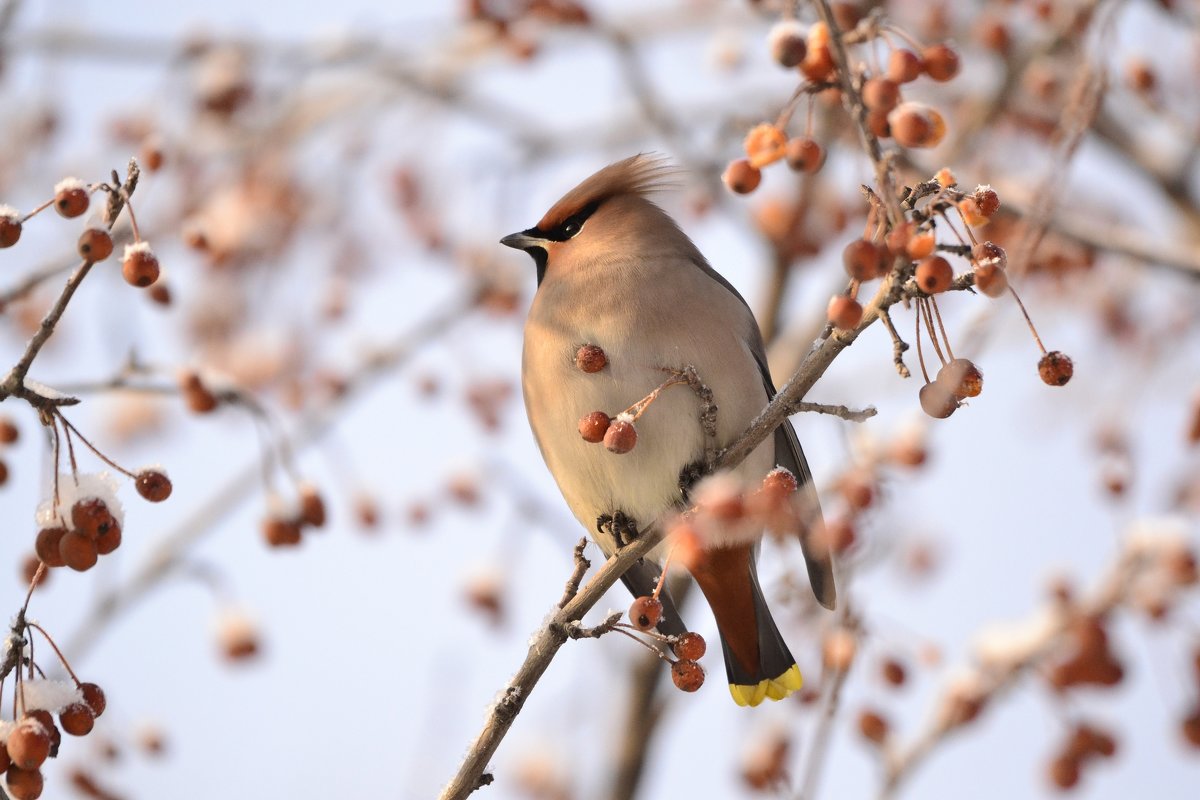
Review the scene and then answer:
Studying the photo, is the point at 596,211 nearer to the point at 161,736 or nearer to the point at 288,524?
the point at 288,524

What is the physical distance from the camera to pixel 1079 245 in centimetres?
429

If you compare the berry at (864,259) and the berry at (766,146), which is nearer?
the berry at (864,259)

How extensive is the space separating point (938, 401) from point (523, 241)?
201 centimetres

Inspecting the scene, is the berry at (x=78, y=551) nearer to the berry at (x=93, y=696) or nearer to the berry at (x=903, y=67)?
the berry at (x=93, y=696)

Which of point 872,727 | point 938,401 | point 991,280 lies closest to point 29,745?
point 938,401

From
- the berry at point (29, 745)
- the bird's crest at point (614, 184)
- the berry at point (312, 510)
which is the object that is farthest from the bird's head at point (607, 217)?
the berry at point (29, 745)

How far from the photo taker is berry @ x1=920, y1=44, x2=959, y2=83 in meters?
2.19

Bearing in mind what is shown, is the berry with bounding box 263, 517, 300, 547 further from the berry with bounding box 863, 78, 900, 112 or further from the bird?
the berry with bounding box 863, 78, 900, 112

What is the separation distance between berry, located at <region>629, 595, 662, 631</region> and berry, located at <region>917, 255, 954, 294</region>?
2.77ft

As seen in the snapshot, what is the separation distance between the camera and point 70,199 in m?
2.11

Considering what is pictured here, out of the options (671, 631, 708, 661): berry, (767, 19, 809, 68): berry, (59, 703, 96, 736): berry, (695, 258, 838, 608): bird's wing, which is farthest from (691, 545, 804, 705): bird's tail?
(59, 703, 96, 736): berry

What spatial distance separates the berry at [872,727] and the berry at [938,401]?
1894 mm

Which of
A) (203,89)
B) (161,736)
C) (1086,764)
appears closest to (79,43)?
(203,89)

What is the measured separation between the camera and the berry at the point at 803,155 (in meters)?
2.14
